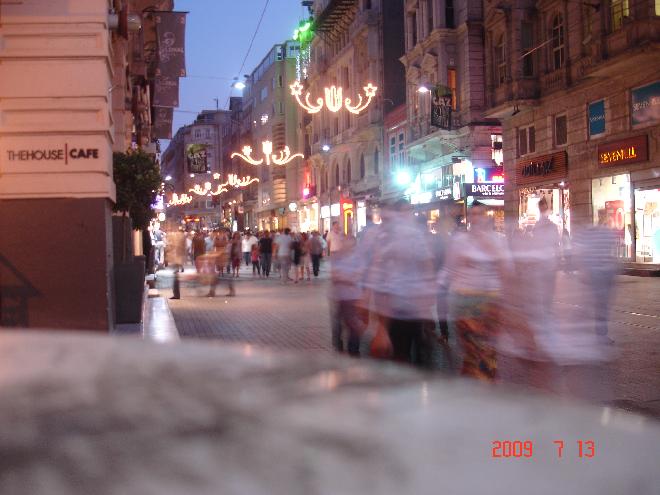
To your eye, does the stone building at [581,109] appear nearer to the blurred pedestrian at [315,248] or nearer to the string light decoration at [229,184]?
the blurred pedestrian at [315,248]

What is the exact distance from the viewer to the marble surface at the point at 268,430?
65.6 inches

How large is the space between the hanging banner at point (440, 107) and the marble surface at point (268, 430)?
3403 cm

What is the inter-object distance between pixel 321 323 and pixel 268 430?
1230 cm

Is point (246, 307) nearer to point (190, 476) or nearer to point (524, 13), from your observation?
point (190, 476)

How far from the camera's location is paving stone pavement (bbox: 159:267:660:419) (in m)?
8.00

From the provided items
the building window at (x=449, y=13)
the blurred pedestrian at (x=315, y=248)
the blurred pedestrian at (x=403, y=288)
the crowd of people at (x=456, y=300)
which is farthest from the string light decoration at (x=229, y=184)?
the blurred pedestrian at (x=403, y=288)

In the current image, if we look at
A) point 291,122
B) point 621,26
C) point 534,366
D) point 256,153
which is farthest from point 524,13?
point 256,153

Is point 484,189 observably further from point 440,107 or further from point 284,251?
point 284,251

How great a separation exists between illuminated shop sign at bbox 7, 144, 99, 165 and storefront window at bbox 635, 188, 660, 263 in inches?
748

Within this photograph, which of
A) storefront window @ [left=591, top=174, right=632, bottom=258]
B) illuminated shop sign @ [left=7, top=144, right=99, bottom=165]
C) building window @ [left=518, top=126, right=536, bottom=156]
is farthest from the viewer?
building window @ [left=518, top=126, right=536, bottom=156]

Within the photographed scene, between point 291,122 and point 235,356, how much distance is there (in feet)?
226

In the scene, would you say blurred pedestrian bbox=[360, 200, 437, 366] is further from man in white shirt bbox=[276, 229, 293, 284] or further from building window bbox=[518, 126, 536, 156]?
building window bbox=[518, 126, 536, 156]

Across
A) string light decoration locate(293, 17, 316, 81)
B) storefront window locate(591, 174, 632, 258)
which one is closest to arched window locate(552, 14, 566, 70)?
storefront window locate(591, 174, 632, 258)

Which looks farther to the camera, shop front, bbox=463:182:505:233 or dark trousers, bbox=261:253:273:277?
shop front, bbox=463:182:505:233
